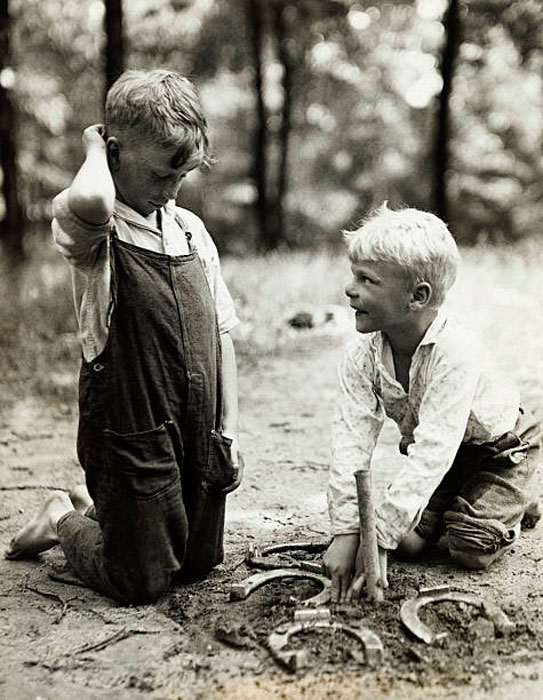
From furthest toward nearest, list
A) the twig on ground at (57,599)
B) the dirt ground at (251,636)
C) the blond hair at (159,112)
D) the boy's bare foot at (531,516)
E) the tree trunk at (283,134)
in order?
the tree trunk at (283,134) < the boy's bare foot at (531,516) < the twig on ground at (57,599) < the blond hair at (159,112) < the dirt ground at (251,636)

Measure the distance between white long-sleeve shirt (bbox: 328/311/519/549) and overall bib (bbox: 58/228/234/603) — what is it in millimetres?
335

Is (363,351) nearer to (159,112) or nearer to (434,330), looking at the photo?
(434,330)

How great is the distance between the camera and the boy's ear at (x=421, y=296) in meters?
2.32

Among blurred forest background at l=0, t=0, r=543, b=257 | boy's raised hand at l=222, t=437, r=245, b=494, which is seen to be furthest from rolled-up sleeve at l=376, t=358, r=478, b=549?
blurred forest background at l=0, t=0, r=543, b=257

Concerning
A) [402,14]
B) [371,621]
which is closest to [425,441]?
[371,621]

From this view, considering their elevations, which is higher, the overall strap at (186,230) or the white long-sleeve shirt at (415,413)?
the overall strap at (186,230)

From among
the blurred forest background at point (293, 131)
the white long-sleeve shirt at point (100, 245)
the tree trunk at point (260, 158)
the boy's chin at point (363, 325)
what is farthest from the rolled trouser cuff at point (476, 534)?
the tree trunk at point (260, 158)

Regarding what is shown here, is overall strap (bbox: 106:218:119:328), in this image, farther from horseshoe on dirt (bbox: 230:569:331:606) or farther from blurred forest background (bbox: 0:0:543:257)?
blurred forest background (bbox: 0:0:543:257)

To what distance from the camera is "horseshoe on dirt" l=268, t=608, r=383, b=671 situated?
6.40 feet

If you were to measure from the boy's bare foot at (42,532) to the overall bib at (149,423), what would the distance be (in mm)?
229

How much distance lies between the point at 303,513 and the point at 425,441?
85 centimetres

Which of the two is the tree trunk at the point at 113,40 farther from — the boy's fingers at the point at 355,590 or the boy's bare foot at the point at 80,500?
the boy's fingers at the point at 355,590

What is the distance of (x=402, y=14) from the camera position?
6477 mm

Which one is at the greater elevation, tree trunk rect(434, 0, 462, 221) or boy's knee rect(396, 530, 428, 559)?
tree trunk rect(434, 0, 462, 221)
